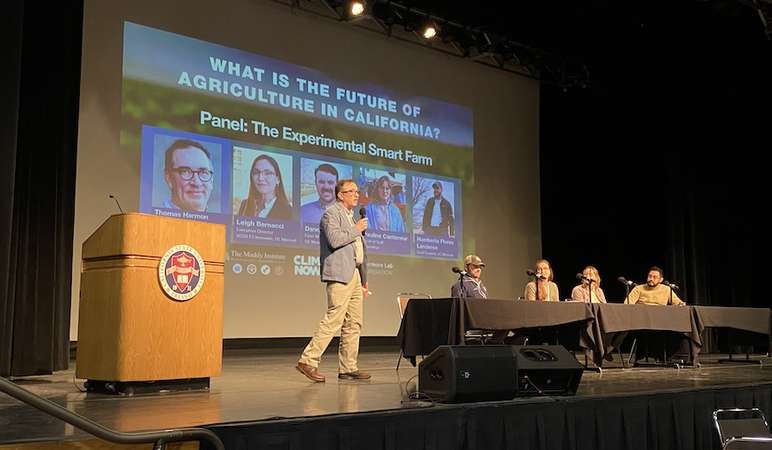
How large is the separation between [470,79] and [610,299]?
3984mm

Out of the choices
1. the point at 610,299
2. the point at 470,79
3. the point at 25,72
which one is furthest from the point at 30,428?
the point at 610,299

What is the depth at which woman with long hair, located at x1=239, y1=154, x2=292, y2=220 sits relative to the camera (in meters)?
7.73

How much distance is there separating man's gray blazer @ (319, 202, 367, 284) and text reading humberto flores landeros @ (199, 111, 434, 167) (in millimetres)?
3352

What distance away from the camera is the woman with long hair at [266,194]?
7734 mm

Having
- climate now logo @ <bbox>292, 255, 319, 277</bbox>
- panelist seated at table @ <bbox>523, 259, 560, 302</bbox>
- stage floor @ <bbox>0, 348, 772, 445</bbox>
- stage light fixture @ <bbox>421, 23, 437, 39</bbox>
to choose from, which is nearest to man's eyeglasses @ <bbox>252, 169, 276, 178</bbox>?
climate now logo @ <bbox>292, 255, 319, 277</bbox>

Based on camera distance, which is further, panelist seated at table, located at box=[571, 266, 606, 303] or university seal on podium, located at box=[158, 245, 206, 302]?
panelist seated at table, located at box=[571, 266, 606, 303]

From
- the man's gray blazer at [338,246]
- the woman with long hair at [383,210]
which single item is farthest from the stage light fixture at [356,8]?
the man's gray blazer at [338,246]

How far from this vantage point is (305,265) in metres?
8.23

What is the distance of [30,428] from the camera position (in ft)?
8.23

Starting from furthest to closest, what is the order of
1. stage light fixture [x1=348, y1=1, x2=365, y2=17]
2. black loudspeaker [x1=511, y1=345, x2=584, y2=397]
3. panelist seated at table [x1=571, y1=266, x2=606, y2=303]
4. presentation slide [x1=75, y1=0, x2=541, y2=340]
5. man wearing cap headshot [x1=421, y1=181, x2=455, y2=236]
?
man wearing cap headshot [x1=421, y1=181, x2=455, y2=236], stage light fixture [x1=348, y1=1, x2=365, y2=17], presentation slide [x1=75, y1=0, x2=541, y2=340], panelist seated at table [x1=571, y1=266, x2=606, y2=303], black loudspeaker [x1=511, y1=345, x2=584, y2=397]

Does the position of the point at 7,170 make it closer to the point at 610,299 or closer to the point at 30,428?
the point at 30,428

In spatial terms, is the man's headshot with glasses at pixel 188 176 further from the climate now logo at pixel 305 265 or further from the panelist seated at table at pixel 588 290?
the panelist seated at table at pixel 588 290

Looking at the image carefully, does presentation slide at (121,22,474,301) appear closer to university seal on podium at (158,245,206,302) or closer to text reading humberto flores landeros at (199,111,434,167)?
text reading humberto flores landeros at (199,111,434,167)

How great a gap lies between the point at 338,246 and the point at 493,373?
1.67m
